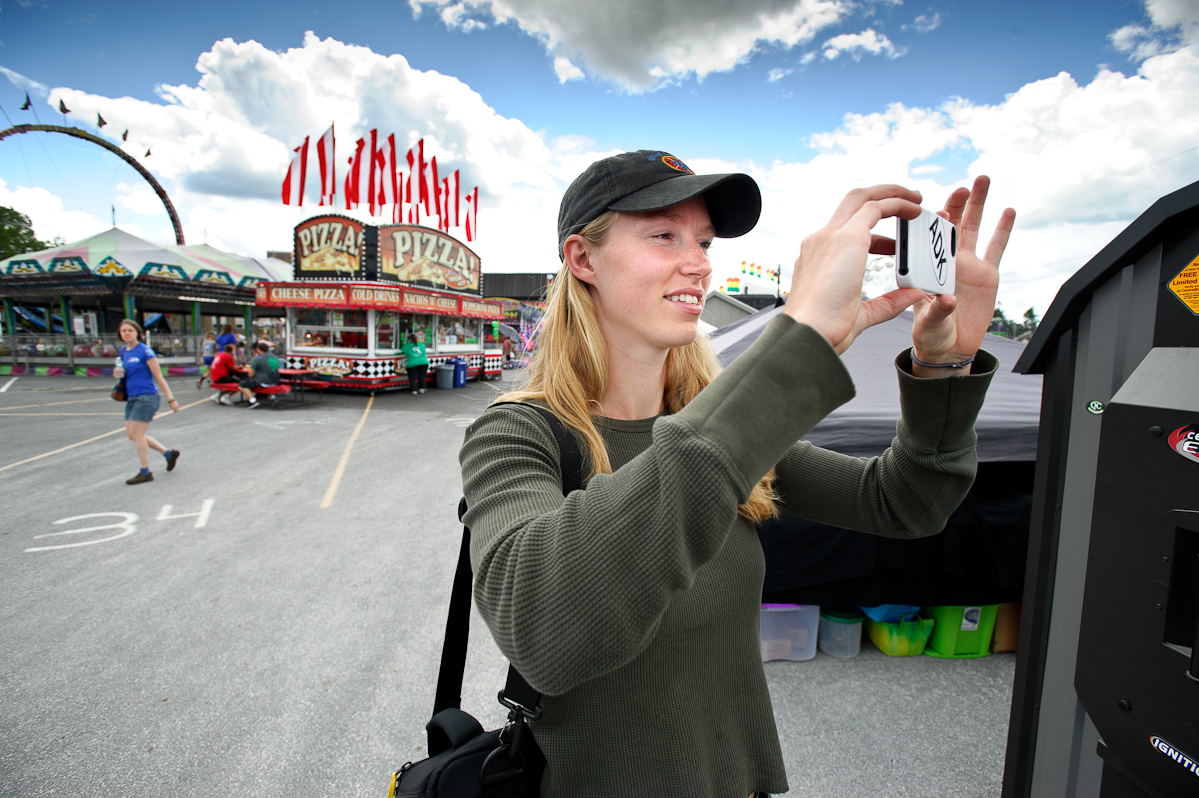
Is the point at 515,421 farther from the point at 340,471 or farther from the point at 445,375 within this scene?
the point at 445,375

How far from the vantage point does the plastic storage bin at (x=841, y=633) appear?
3279 mm

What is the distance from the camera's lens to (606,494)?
2.22ft

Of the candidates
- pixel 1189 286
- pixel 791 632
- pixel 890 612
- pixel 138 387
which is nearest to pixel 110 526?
pixel 138 387

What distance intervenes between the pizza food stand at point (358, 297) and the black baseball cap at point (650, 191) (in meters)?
14.6

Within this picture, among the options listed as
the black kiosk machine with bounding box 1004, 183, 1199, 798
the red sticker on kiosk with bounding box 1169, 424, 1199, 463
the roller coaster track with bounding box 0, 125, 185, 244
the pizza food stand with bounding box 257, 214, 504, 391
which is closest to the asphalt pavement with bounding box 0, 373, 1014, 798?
the black kiosk machine with bounding box 1004, 183, 1199, 798

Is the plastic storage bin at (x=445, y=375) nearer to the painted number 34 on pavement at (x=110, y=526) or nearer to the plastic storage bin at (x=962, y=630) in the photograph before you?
the painted number 34 on pavement at (x=110, y=526)

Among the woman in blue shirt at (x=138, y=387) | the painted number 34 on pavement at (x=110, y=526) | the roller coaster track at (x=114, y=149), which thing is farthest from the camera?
the roller coaster track at (x=114, y=149)

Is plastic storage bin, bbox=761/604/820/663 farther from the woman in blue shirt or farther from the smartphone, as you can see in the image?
the woman in blue shirt

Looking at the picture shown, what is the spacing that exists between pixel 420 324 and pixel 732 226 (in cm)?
1723

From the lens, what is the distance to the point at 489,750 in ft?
3.60

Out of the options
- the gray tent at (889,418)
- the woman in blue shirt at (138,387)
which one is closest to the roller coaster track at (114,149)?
the woman in blue shirt at (138,387)

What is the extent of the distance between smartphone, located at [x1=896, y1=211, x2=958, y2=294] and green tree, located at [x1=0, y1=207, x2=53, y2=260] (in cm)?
4058

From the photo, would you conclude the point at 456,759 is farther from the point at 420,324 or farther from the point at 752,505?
the point at 420,324

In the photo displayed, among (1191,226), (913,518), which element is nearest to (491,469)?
(913,518)
